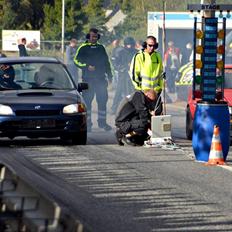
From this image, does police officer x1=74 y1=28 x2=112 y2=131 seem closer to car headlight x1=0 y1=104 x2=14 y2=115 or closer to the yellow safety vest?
the yellow safety vest

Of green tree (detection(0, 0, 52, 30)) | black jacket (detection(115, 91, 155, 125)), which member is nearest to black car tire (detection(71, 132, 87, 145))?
black jacket (detection(115, 91, 155, 125))

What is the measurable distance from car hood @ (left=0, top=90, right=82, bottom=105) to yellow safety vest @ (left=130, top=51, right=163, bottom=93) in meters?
1.42

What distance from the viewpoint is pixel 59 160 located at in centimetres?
1497

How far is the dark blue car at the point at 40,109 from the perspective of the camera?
55.6 feet

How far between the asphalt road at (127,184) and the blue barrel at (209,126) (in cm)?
23

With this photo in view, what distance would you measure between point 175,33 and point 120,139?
92.2ft

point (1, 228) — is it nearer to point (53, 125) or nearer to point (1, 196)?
point (1, 196)

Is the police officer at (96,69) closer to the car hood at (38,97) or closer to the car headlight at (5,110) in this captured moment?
the car hood at (38,97)

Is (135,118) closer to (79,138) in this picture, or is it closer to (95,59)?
(79,138)

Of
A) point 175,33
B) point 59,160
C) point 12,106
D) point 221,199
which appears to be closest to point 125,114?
point 12,106

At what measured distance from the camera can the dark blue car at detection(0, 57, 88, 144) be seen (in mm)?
16953

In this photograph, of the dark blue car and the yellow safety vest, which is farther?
the yellow safety vest

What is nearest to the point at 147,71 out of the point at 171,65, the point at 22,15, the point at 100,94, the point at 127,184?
the point at 100,94

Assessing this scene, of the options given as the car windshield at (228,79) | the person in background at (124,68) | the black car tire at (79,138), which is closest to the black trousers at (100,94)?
the car windshield at (228,79)
